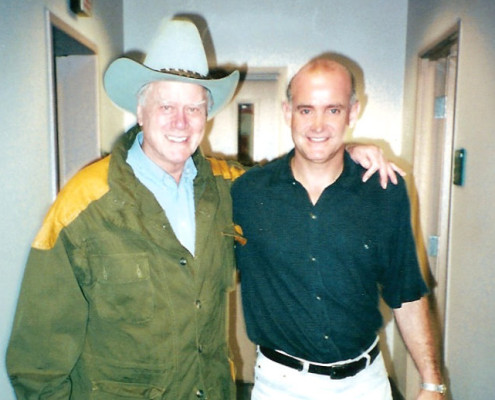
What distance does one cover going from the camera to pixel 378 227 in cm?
143

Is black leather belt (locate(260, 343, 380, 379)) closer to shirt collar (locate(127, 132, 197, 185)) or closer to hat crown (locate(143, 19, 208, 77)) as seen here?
shirt collar (locate(127, 132, 197, 185))

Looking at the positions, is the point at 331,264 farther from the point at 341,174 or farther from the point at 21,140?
the point at 21,140

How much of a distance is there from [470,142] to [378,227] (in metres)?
0.89

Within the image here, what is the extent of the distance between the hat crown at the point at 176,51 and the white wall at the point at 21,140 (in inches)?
23.3

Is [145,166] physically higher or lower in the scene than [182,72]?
lower

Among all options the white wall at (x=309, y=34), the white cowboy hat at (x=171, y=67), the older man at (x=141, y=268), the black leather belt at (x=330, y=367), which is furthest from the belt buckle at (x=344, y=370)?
the white wall at (x=309, y=34)

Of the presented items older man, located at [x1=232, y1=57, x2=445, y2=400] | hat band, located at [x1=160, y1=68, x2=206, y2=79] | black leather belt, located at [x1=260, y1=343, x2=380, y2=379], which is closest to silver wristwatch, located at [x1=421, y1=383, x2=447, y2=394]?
older man, located at [x1=232, y1=57, x2=445, y2=400]

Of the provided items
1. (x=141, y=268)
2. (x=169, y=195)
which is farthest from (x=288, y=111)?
(x=141, y=268)

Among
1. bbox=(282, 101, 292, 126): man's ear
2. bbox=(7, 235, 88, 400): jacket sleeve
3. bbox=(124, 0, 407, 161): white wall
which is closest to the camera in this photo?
bbox=(7, 235, 88, 400): jacket sleeve

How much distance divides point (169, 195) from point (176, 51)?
19.7 inches

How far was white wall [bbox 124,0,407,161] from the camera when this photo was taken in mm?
3238

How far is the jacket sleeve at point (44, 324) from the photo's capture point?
1.16 meters

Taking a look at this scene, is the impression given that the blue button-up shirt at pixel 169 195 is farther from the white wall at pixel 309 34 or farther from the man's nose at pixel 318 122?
the white wall at pixel 309 34

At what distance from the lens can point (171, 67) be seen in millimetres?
1467
